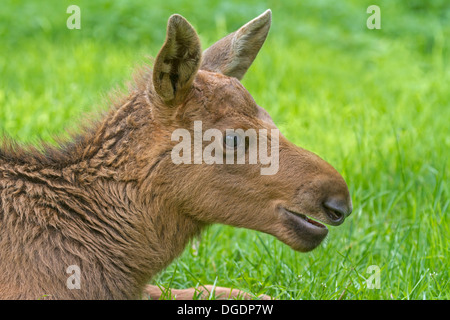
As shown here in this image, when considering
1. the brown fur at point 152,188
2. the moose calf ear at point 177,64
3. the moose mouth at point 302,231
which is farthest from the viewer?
the moose mouth at point 302,231

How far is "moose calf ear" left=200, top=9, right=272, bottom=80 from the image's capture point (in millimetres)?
5188

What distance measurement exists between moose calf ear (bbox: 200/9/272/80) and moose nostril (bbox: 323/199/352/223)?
1.27 meters

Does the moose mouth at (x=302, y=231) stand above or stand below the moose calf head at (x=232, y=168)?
below

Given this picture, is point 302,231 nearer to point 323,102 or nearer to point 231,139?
point 231,139

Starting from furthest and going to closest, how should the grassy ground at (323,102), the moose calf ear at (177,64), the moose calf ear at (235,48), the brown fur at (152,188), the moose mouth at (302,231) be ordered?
the grassy ground at (323,102)
the moose calf ear at (235,48)
the moose mouth at (302,231)
the brown fur at (152,188)
the moose calf ear at (177,64)

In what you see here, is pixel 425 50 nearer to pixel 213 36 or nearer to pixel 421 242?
pixel 213 36

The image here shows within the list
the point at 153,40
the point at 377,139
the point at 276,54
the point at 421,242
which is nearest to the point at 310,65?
the point at 276,54

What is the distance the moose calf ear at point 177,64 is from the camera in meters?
4.41

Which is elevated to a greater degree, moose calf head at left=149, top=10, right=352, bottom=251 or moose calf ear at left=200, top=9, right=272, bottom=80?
moose calf ear at left=200, top=9, right=272, bottom=80

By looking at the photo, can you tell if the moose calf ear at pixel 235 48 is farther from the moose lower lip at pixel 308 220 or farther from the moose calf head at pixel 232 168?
the moose lower lip at pixel 308 220

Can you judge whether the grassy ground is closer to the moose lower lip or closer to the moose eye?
the moose lower lip

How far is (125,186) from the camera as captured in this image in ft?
15.3

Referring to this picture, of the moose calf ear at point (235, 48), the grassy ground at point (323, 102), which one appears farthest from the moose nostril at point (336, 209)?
the moose calf ear at point (235, 48)

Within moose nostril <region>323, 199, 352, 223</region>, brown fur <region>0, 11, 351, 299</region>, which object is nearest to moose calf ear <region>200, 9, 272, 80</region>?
brown fur <region>0, 11, 351, 299</region>
